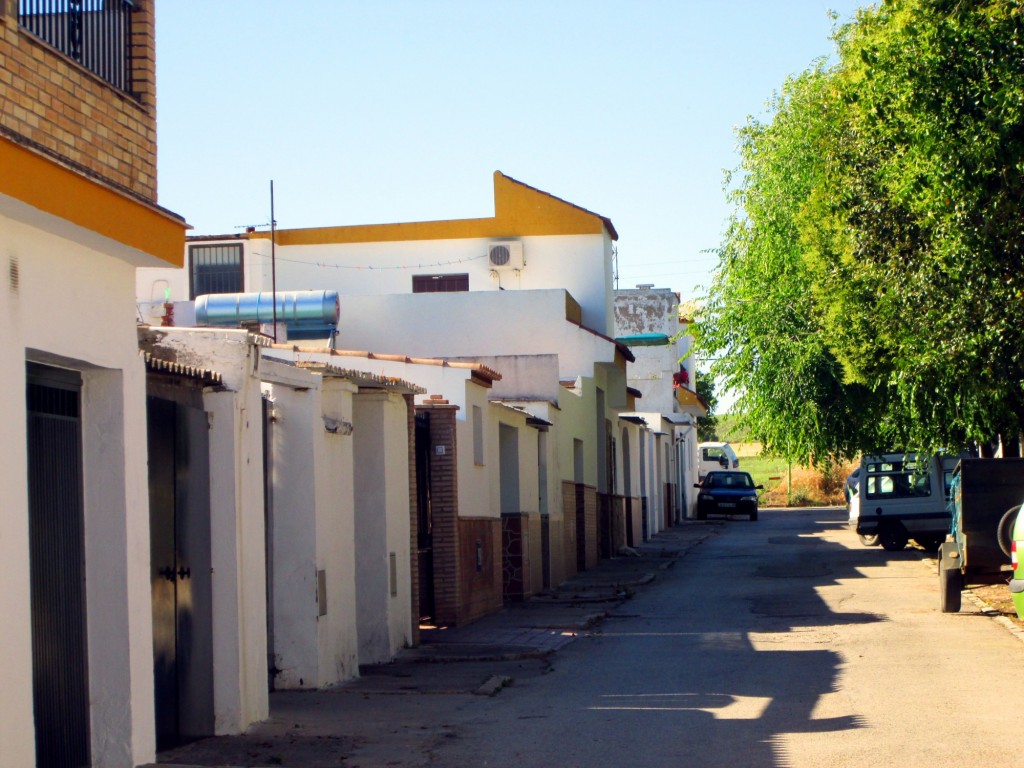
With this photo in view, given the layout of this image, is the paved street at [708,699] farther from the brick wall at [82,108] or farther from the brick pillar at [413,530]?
the brick wall at [82,108]

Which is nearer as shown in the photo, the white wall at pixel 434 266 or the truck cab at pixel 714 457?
the white wall at pixel 434 266

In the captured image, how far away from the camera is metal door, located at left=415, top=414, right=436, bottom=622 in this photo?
1753cm

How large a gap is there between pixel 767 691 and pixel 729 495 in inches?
1559

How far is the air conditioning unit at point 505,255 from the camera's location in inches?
1422

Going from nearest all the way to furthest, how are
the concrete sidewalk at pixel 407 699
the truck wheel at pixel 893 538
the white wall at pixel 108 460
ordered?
the white wall at pixel 108 460 → the concrete sidewalk at pixel 407 699 → the truck wheel at pixel 893 538

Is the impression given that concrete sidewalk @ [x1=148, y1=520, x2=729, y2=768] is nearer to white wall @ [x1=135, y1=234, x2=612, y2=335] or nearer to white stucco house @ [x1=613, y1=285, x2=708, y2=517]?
white wall @ [x1=135, y1=234, x2=612, y2=335]

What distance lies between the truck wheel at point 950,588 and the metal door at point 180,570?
11.1 m

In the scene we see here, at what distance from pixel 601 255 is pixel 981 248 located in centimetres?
2271

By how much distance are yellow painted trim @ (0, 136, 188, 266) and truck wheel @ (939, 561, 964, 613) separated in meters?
12.3

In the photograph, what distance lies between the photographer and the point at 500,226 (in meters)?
36.6

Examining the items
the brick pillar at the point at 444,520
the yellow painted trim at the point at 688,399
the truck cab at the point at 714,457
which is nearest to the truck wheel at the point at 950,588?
the brick pillar at the point at 444,520

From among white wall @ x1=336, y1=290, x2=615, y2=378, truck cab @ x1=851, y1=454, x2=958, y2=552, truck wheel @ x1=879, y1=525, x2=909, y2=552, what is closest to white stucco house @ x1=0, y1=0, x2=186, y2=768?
white wall @ x1=336, y1=290, x2=615, y2=378

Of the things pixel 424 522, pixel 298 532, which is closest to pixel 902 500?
pixel 424 522

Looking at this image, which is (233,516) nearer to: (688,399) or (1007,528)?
(1007,528)
